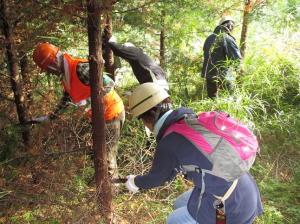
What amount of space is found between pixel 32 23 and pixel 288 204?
3686mm

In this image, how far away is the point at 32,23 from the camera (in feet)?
14.0

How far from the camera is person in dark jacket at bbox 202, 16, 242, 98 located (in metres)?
5.69

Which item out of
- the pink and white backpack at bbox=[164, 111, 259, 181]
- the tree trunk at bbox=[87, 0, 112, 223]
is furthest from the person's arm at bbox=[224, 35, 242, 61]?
the pink and white backpack at bbox=[164, 111, 259, 181]

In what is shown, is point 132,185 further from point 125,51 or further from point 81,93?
point 125,51

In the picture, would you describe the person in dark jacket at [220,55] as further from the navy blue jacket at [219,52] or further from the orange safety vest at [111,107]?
the orange safety vest at [111,107]

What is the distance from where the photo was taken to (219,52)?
235 inches

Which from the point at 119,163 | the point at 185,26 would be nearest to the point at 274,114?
the point at 185,26

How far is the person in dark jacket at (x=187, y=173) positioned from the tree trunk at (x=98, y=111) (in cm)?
31

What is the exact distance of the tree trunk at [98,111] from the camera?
257cm

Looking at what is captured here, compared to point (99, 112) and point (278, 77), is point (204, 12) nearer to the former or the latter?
point (278, 77)

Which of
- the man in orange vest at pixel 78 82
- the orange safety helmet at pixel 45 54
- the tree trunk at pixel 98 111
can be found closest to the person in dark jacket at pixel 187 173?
the tree trunk at pixel 98 111

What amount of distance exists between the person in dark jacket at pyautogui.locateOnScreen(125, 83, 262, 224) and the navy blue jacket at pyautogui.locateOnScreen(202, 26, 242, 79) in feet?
10.6

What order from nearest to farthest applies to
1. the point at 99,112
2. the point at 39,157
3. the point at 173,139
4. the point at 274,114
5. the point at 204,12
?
the point at 173,139
the point at 99,112
the point at 39,157
the point at 274,114
the point at 204,12

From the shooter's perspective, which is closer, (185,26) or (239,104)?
(239,104)
